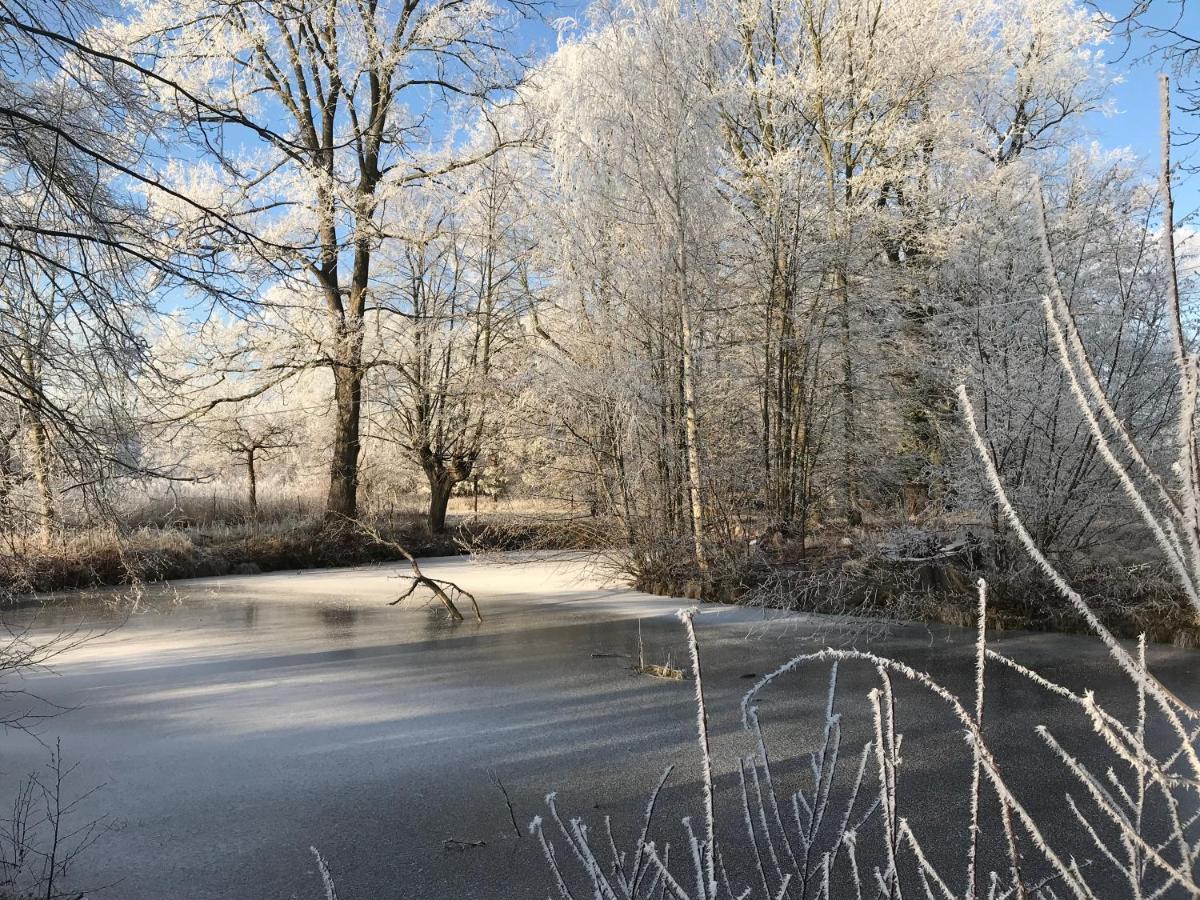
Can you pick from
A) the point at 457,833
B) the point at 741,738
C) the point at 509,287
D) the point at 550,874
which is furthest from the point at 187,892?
the point at 509,287

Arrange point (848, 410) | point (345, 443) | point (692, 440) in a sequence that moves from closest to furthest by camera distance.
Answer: point (692, 440) < point (848, 410) < point (345, 443)

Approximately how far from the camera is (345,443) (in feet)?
40.3

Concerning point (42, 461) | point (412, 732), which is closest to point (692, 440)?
point (412, 732)

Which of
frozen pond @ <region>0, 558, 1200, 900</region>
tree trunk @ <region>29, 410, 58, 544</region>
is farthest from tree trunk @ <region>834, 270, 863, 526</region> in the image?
tree trunk @ <region>29, 410, 58, 544</region>

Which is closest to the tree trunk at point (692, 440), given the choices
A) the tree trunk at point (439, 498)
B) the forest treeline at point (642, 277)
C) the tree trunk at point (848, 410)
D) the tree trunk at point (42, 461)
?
the forest treeline at point (642, 277)

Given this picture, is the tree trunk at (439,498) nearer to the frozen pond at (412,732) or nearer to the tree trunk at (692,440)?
the frozen pond at (412,732)

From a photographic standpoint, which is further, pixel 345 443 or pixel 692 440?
pixel 345 443

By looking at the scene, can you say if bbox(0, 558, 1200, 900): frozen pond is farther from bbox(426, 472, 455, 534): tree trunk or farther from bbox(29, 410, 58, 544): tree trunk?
bbox(426, 472, 455, 534): tree trunk

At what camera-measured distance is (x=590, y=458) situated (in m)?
8.73

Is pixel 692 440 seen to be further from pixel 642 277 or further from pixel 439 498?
pixel 439 498

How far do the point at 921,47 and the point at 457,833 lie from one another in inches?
420

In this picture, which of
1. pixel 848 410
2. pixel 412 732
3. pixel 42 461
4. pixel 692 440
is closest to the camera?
pixel 42 461

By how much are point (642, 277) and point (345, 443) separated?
234 inches

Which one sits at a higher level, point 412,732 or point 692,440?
point 692,440
